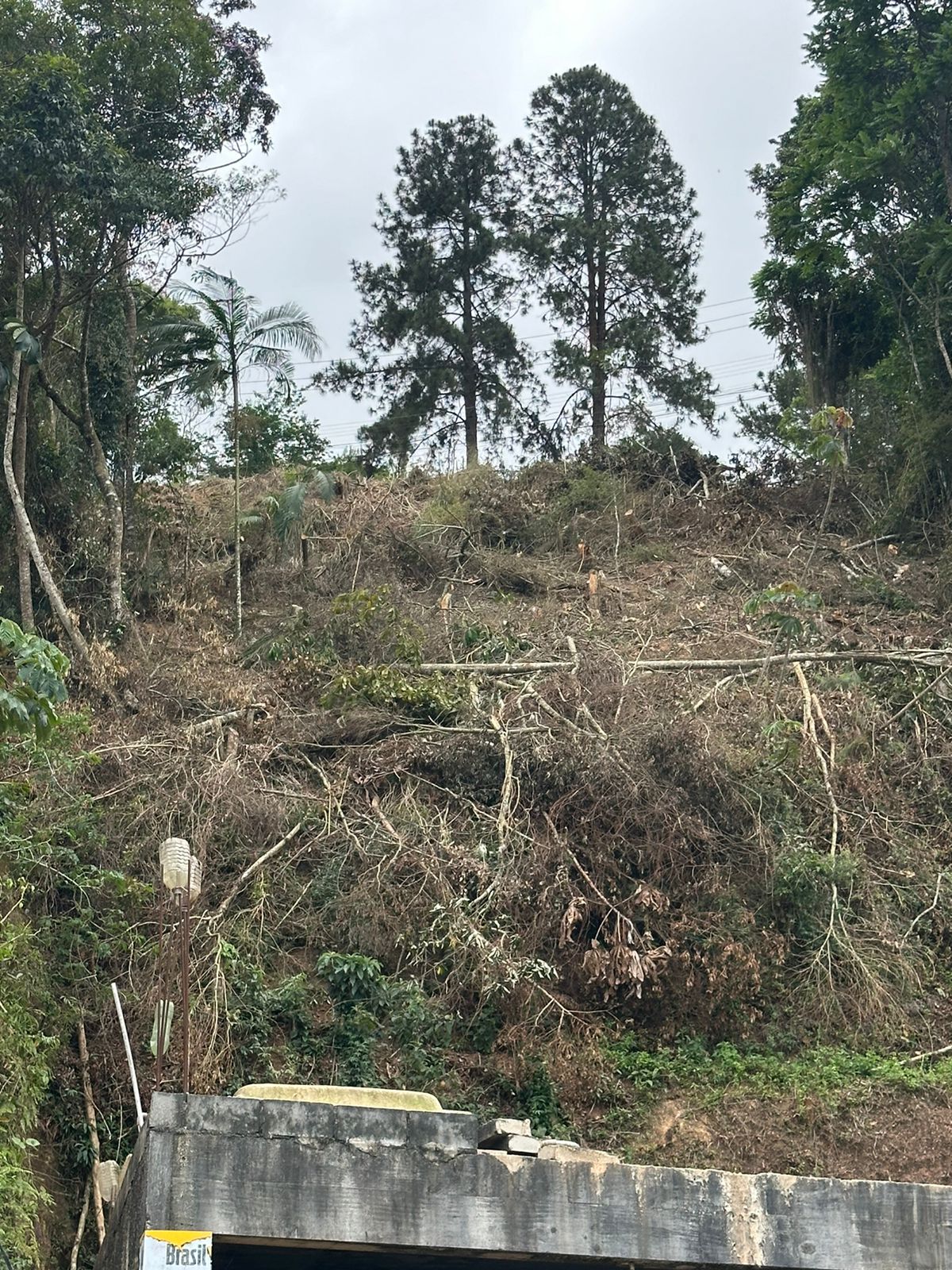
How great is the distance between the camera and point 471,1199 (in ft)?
24.5

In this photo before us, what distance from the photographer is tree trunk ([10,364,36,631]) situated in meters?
16.9

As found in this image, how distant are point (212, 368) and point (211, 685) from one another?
5.13 m

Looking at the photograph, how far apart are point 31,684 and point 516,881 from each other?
5731 mm

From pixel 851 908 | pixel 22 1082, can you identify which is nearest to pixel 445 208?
pixel 851 908

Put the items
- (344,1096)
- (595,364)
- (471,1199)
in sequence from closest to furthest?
(471,1199) < (344,1096) < (595,364)

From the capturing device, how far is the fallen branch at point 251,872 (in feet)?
40.0

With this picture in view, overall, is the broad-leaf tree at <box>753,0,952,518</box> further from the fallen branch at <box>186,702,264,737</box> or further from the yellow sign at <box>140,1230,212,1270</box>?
the yellow sign at <box>140,1230,212,1270</box>

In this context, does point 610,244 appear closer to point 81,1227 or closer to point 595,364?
point 595,364

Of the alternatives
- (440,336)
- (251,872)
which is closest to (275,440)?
(440,336)

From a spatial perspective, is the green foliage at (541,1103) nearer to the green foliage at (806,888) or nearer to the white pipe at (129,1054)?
the green foliage at (806,888)

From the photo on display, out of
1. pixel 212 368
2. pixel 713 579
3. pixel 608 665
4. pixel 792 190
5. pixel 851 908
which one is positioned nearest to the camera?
pixel 851 908

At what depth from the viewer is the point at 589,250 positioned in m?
27.1

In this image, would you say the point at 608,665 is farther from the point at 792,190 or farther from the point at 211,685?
the point at 792,190

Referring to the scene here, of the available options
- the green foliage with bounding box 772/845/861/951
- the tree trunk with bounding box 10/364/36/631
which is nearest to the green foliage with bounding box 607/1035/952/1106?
the green foliage with bounding box 772/845/861/951
